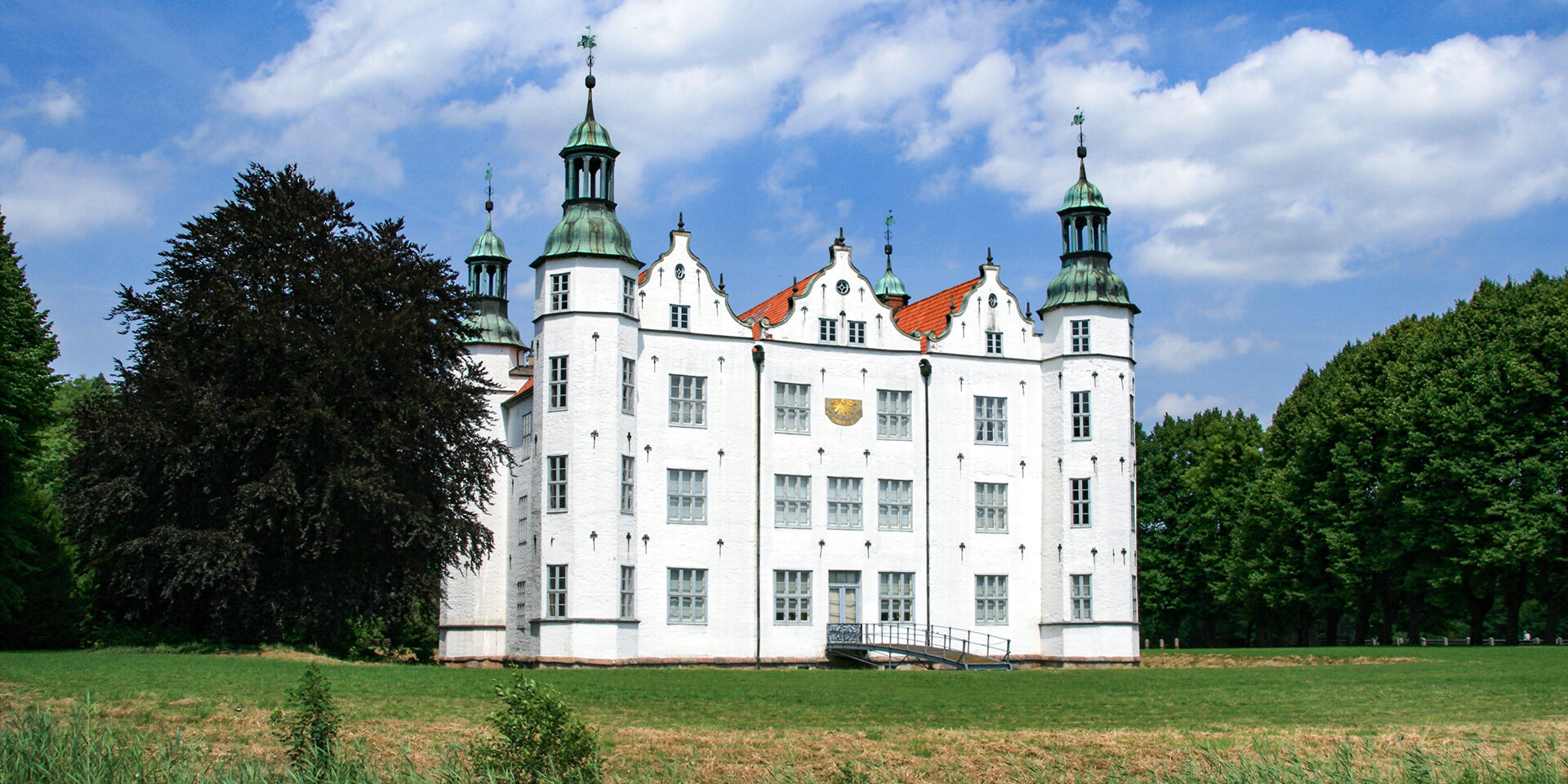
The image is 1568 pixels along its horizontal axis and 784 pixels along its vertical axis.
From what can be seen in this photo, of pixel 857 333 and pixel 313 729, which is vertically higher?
pixel 857 333

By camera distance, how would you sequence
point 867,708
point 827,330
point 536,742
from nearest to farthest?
point 536,742, point 867,708, point 827,330

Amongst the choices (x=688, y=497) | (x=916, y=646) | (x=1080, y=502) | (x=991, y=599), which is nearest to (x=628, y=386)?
→ (x=688, y=497)

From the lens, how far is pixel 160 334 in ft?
114

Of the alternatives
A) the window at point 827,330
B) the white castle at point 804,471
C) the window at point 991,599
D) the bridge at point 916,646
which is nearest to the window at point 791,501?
the white castle at point 804,471

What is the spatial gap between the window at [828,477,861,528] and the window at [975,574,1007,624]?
4.56m

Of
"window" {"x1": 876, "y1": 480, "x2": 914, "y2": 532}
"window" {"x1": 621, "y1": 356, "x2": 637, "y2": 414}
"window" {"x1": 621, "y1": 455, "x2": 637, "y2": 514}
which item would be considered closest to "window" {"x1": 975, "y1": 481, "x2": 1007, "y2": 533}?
"window" {"x1": 876, "y1": 480, "x2": 914, "y2": 532}

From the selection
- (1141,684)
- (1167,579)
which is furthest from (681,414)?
(1167,579)

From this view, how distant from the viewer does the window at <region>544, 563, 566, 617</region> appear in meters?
40.0

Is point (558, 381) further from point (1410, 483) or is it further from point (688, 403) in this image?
point (1410, 483)

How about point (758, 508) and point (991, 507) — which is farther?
point (991, 507)

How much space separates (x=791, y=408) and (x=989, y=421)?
22.2 ft

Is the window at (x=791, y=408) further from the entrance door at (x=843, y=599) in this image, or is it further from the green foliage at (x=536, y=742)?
the green foliage at (x=536, y=742)

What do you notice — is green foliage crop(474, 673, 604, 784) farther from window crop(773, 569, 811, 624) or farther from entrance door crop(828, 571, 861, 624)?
entrance door crop(828, 571, 861, 624)

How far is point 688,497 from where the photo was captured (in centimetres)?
4234
